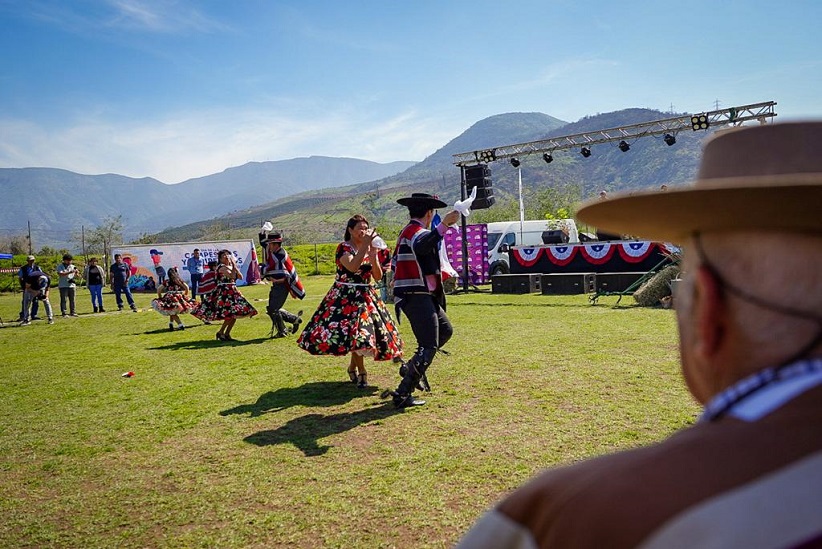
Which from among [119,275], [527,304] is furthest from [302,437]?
[119,275]

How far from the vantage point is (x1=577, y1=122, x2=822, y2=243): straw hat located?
881 millimetres

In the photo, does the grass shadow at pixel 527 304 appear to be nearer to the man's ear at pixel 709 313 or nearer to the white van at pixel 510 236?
the white van at pixel 510 236

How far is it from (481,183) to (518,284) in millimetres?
3511

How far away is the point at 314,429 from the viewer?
5703mm

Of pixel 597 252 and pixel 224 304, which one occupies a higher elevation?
pixel 597 252

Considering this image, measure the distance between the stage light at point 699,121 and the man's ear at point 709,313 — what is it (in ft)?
58.3

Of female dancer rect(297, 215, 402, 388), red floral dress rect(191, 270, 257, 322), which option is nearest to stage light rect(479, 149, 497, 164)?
red floral dress rect(191, 270, 257, 322)

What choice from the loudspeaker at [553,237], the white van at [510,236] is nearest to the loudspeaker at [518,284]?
the loudspeaker at [553,237]

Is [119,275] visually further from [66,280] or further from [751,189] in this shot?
[751,189]

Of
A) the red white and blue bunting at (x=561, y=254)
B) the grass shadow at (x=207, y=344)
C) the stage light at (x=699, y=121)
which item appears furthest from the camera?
the red white and blue bunting at (x=561, y=254)

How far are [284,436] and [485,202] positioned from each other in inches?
555

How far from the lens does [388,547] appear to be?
11.3 feet

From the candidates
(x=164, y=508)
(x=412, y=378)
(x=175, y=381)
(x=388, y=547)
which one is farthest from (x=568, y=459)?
(x=175, y=381)

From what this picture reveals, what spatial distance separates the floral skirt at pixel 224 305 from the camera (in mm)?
11930
